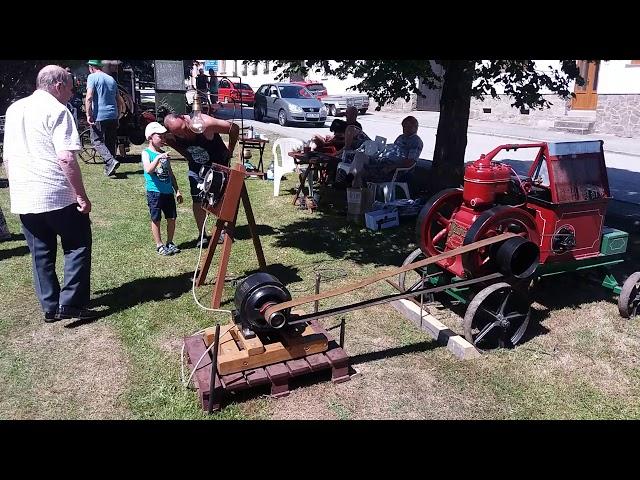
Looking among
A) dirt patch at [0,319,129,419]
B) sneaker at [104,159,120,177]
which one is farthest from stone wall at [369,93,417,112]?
dirt patch at [0,319,129,419]

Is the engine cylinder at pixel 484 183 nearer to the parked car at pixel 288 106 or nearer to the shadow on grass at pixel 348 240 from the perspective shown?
the shadow on grass at pixel 348 240

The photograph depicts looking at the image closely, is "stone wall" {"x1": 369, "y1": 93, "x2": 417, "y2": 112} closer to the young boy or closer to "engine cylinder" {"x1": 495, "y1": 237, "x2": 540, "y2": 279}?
the young boy

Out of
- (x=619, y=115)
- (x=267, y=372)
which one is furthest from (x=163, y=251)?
(x=619, y=115)

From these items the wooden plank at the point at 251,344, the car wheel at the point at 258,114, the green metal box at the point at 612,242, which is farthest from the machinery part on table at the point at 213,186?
Result: the car wheel at the point at 258,114

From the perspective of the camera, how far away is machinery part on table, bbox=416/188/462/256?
189 inches

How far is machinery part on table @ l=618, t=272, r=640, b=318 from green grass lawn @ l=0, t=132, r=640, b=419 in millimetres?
123

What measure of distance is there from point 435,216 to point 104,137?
829cm

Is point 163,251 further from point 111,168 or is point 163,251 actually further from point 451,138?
point 111,168

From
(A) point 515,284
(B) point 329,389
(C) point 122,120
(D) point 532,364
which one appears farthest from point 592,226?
(C) point 122,120

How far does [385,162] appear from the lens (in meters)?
8.12

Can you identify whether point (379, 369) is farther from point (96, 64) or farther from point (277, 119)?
point (277, 119)

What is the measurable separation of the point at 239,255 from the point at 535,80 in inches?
182

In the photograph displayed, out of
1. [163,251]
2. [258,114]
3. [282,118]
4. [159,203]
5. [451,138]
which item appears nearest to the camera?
[159,203]

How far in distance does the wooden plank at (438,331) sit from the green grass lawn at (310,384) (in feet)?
0.21
